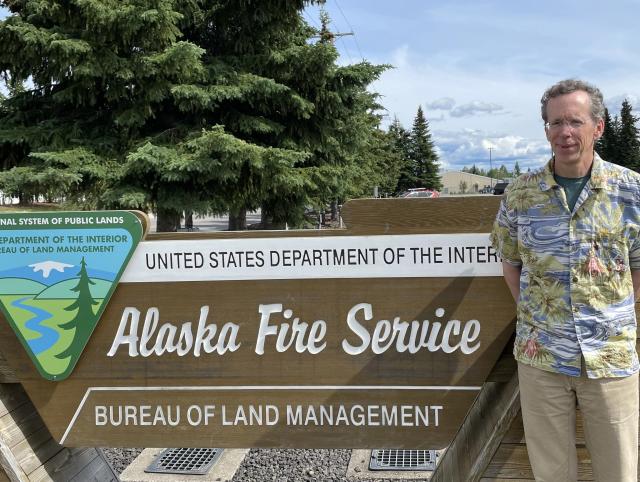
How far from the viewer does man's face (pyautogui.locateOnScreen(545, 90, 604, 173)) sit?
1.85 metres

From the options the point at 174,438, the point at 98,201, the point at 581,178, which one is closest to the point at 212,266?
the point at 174,438

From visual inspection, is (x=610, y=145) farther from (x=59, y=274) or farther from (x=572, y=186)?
(x=59, y=274)

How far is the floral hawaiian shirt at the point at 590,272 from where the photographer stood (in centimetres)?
189

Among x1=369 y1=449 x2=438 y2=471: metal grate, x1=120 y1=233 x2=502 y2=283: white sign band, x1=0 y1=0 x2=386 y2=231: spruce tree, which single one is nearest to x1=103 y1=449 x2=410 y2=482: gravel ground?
x1=369 y1=449 x2=438 y2=471: metal grate

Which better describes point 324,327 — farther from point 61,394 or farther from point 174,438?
point 61,394

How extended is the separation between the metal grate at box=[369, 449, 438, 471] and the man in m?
2.14

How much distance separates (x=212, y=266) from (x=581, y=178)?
5.19 feet

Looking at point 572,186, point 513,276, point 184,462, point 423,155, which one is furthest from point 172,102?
point 423,155

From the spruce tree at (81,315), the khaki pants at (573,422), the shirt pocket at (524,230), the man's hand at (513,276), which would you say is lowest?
the khaki pants at (573,422)

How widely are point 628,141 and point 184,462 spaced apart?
53.6m

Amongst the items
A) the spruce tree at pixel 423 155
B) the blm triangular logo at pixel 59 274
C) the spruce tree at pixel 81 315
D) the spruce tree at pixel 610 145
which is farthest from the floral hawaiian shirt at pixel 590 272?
the spruce tree at pixel 423 155

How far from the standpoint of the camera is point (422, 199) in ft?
7.94

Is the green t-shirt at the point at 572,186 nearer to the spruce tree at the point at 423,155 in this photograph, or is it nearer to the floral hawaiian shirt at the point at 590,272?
the floral hawaiian shirt at the point at 590,272

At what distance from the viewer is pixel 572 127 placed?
1.85m
